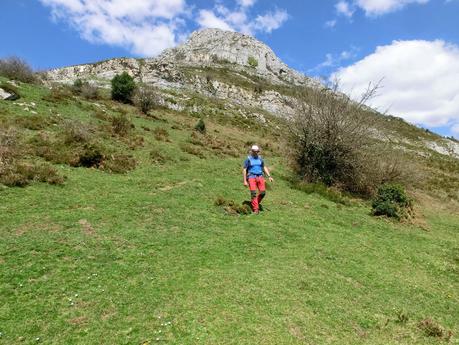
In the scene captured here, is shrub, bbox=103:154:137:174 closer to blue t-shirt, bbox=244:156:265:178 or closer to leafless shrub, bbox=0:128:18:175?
leafless shrub, bbox=0:128:18:175

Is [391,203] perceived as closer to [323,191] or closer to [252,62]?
[323,191]

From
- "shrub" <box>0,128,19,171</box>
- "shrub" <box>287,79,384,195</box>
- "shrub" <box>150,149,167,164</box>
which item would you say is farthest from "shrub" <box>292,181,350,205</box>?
"shrub" <box>0,128,19,171</box>

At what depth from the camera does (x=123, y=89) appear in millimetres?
38750

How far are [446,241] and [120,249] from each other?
12712 mm

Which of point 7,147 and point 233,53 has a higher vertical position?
point 233,53

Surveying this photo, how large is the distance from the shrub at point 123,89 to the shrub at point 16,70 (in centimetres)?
771

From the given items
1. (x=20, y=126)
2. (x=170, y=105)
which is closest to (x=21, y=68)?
(x=170, y=105)

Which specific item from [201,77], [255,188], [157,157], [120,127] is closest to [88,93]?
[120,127]

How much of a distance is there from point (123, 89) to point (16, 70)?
1010 centimetres

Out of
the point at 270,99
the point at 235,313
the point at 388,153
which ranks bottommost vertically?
the point at 235,313

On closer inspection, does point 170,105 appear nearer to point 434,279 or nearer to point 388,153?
point 388,153

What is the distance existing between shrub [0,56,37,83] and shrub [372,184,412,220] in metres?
33.6

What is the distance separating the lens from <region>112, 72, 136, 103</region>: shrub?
38.8 meters

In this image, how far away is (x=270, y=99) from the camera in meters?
87.1
